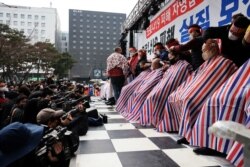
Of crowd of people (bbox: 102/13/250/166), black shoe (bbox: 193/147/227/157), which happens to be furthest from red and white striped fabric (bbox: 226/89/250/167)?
black shoe (bbox: 193/147/227/157)

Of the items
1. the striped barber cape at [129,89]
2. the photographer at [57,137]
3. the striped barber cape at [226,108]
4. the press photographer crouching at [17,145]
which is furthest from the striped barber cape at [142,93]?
the press photographer crouching at [17,145]

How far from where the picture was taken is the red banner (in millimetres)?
4301

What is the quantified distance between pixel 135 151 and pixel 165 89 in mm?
1026

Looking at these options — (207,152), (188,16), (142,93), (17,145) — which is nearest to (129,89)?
(142,93)

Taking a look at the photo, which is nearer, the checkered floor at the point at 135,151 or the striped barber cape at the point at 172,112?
the checkered floor at the point at 135,151

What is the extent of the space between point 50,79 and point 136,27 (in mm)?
4082

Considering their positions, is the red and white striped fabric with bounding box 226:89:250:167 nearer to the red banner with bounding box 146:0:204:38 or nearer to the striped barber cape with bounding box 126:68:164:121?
the striped barber cape with bounding box 126:68:164:121

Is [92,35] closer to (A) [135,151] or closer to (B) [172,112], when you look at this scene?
(B) [172,112]

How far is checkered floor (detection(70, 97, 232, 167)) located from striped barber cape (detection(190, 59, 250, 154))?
12 centimetres

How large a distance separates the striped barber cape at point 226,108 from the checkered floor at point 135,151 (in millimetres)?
118

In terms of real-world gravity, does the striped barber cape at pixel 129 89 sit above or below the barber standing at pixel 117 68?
below

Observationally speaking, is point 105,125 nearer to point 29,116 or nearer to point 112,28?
point 29,116

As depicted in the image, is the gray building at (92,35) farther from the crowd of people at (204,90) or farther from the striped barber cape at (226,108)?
the striped barber cape at (226,108)

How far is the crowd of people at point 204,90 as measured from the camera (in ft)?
5.76
